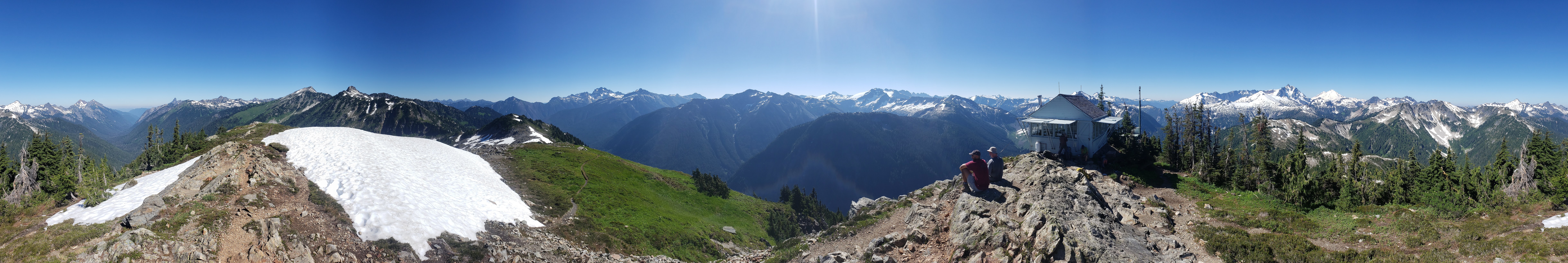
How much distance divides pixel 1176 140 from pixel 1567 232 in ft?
124

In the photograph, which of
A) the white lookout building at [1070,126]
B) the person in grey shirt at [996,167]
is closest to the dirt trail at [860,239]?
the person in grey shirt at [996,167]

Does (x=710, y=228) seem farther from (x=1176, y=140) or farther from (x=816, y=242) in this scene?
(x=1176, y=140)

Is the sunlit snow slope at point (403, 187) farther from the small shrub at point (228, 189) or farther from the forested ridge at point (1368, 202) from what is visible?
the forested ridge at point (1368, 202)

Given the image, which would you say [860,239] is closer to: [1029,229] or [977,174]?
[977,174]

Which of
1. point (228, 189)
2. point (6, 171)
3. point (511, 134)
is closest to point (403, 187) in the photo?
point (228, 189)

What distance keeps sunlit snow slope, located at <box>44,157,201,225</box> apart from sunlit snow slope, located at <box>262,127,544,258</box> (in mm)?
5022

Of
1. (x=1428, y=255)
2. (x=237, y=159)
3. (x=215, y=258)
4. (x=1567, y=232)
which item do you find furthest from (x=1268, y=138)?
(x=237, y=159)

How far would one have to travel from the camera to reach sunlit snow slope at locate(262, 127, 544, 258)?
65.5 feet

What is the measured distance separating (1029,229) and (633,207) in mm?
31717

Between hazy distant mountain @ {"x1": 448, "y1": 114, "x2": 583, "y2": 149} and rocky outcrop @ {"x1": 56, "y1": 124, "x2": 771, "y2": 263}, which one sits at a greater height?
hazy distant mountain @ {"x1": 448, "y1": 114, "x2": 583, "y2": 149}

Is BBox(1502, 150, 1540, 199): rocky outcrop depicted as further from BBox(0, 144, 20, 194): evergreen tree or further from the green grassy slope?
BBox(0, 144, 20, 194): evergreen tree

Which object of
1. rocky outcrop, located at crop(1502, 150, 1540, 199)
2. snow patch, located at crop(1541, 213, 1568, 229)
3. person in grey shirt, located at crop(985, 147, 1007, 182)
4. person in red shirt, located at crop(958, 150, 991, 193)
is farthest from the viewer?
person in grey shirt, located at crop(985, 147, 1007, 182)

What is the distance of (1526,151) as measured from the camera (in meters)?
24.5

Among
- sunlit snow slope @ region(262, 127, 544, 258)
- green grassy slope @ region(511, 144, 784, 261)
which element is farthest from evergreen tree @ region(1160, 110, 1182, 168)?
sunlit snow slope @ region(262, 127, 544, 258)
